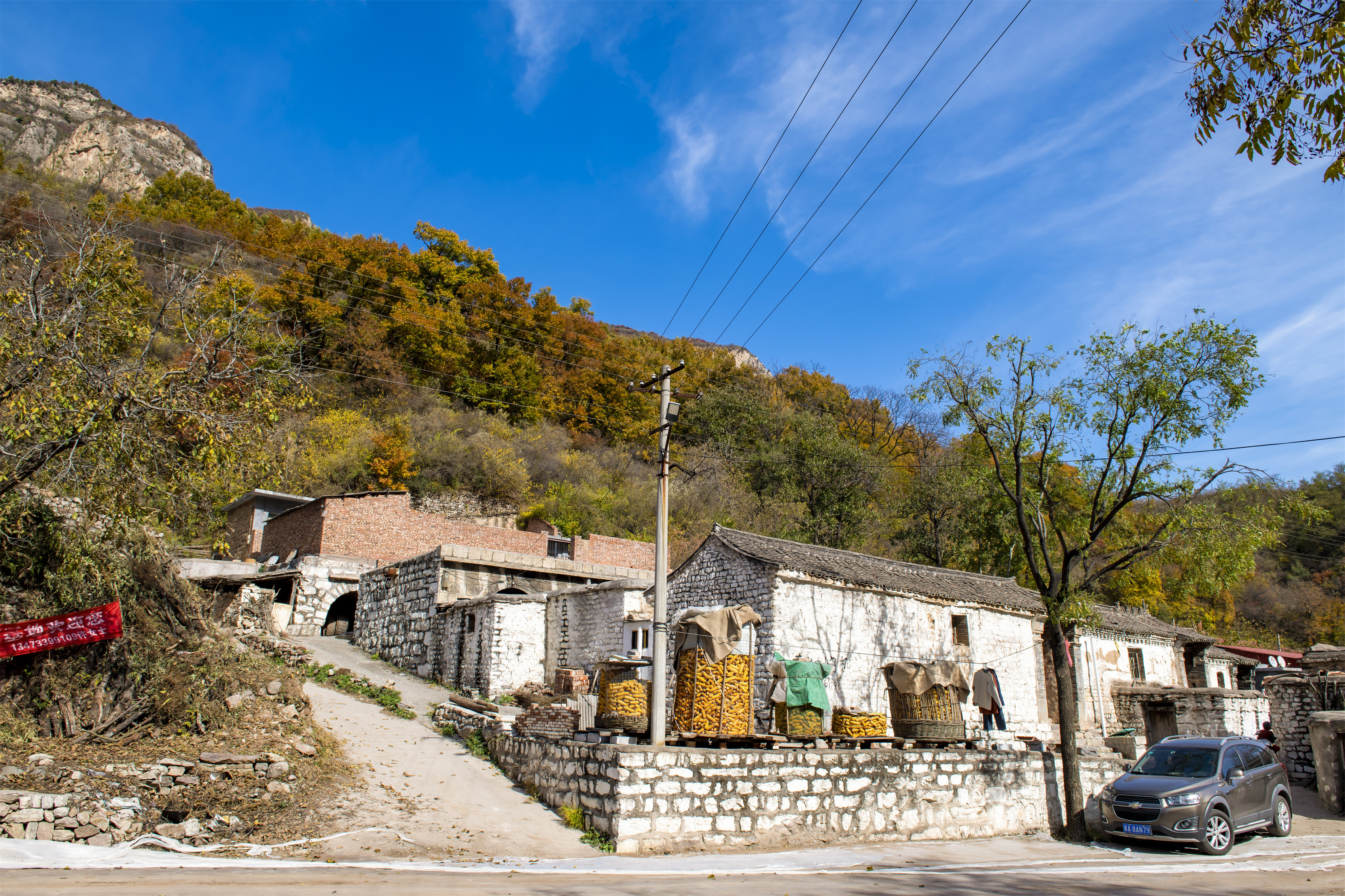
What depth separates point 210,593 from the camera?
16688 millimetres

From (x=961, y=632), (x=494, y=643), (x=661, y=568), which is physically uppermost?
(x=661, y=568)

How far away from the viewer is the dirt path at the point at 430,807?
8133 mm

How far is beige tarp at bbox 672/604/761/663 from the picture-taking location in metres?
10.2

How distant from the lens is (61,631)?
952 cm

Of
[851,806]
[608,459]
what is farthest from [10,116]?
[851,806]

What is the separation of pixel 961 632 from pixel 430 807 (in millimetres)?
14158

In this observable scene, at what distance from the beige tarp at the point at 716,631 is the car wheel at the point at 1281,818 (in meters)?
8.56

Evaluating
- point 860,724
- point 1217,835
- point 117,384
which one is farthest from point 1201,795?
point 117,384

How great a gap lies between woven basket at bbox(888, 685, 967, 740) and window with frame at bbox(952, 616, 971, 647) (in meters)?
7.38

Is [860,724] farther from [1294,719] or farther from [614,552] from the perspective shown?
[614,552]

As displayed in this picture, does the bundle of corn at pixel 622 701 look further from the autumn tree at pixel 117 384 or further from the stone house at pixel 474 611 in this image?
the stone house at pixel 474 611

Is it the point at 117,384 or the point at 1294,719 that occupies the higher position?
the point at 117,384

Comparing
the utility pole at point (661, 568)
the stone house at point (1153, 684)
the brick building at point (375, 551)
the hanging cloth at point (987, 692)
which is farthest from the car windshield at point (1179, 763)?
the brick building at point (375, 551)

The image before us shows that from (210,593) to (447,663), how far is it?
5.42 m
